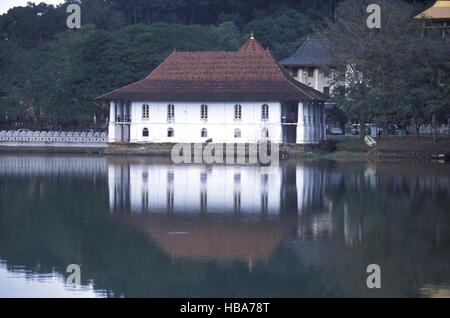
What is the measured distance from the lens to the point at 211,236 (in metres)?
23.8

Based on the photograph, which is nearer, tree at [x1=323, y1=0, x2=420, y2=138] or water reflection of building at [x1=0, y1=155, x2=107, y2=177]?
water reflection of building at [x1=0, y1=155, x2=107, y2=177]

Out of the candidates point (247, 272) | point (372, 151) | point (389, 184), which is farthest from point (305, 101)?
point (247, 272)

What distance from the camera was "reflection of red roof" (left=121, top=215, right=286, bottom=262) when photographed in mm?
21484

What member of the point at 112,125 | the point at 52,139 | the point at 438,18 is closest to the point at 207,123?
the point at 112,125

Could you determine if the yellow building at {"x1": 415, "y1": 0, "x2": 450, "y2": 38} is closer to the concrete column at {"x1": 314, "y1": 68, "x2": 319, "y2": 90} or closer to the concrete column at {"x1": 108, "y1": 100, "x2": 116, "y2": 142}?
the concrete column at {"x1": 314, "y1": 68, "x2": 319, "y2": 90}

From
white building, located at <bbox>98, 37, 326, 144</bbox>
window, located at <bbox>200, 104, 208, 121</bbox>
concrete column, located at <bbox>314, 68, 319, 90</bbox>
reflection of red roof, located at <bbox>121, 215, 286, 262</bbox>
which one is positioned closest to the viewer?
reflection of red roof, located at <bbox>121, 215, 286, 262</bbox>

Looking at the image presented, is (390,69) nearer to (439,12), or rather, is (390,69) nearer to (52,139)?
(439,12)

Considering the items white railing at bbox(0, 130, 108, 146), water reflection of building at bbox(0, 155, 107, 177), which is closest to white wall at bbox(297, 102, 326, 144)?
water reflection of building at bbox(0, 155, 107, 177)

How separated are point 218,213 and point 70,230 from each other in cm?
509

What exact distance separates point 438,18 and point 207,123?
52.4ft

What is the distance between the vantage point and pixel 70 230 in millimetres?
24906

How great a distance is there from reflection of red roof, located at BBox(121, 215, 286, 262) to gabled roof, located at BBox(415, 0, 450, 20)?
3806 cm

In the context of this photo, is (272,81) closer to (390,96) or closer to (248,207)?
(390,96)

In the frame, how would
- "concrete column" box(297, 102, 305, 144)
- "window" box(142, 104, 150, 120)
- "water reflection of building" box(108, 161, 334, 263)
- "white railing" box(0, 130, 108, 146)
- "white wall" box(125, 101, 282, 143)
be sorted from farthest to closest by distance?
1. "white railing" box(0, 130, 108, 146)
2. "window" box(142, 104, 150, 120)
3. "white wall" box(125, 101, 282, 143)
4. "concrete column" box(297, 102, 305, 144)
5. "water reflection of building" box(108, 161, 334, 263)
